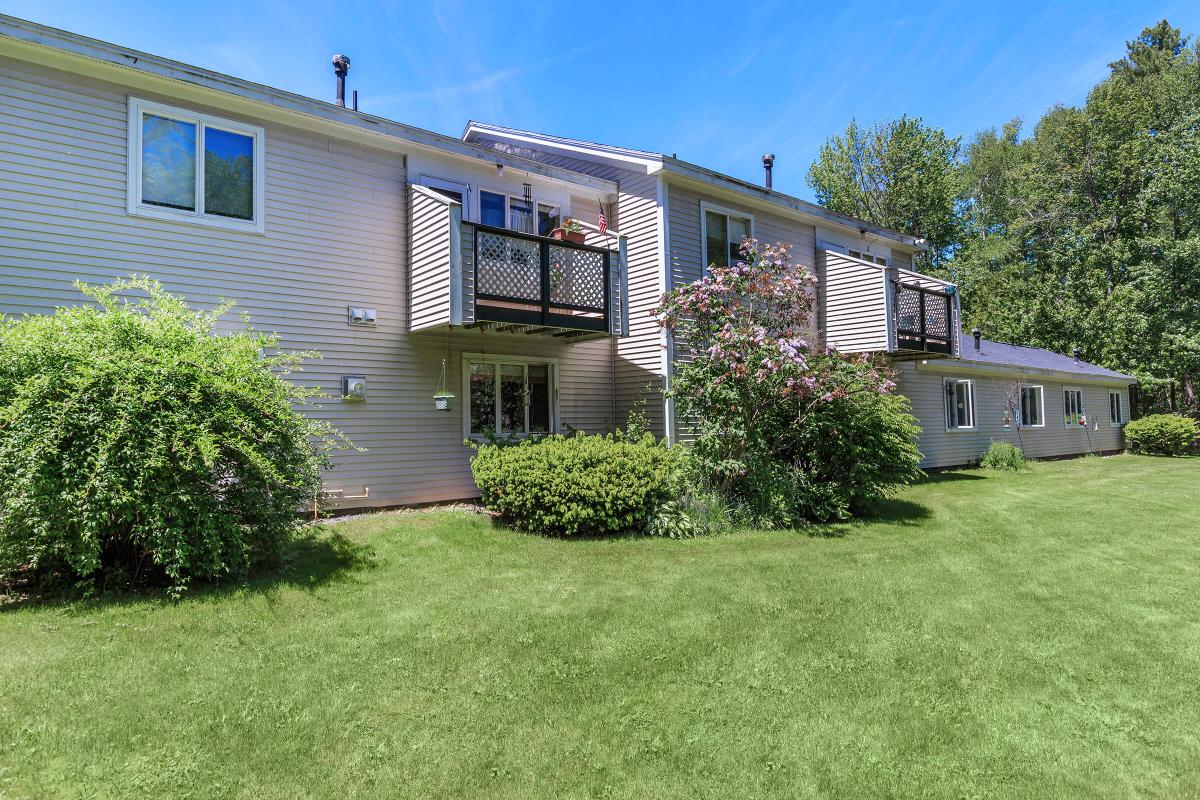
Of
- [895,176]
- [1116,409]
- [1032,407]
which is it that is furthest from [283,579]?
[895,176]

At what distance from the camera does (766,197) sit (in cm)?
1351

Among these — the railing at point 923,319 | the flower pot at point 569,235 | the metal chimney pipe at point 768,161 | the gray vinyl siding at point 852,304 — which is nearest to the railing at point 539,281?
the flower pot at point 569,235

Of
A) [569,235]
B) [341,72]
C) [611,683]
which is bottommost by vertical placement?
[611,683]

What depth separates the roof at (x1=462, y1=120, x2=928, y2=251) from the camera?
37.7ft

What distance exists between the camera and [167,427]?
17.0 ft

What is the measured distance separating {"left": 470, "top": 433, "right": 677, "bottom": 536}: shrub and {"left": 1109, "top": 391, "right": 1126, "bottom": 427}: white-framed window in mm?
26168

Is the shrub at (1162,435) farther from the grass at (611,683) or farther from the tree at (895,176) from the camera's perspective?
the grass at (611,683)

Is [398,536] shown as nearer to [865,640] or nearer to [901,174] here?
[865,640]

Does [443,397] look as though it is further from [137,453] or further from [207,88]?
[207,88]

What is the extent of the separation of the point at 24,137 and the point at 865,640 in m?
10.5

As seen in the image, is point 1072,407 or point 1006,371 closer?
point 1006,371

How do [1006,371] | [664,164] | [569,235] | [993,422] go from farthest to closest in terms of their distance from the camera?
[993,422] → [1006,371] → [664,164] → [569,235]

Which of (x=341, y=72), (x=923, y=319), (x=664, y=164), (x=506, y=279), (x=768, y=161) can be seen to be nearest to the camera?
(x=506, y=279)

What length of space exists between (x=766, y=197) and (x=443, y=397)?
864cm
